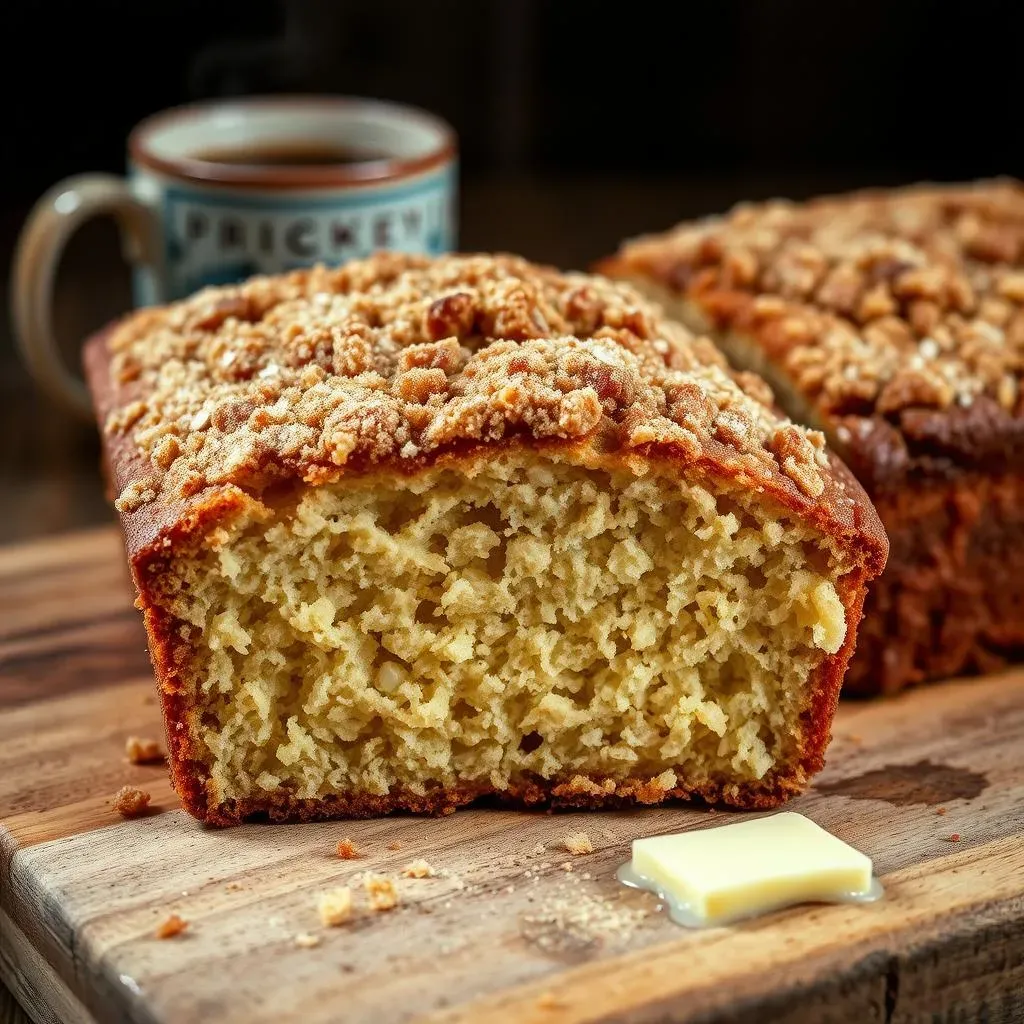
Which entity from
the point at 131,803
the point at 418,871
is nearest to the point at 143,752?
the point at 131,803

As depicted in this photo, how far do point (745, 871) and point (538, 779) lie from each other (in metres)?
0.48

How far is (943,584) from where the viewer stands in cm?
339

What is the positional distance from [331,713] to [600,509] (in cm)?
57

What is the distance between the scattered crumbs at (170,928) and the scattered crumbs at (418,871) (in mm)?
364

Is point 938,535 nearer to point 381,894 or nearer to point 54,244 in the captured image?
point 381,894

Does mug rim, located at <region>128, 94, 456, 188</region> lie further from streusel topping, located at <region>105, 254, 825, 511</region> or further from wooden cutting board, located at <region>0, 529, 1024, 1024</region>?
wooden cutting board, located at <region>0, 529, 1024, 1024</region>

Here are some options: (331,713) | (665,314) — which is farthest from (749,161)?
(331,713)

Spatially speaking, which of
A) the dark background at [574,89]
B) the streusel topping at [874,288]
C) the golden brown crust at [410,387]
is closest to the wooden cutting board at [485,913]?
the golden brown crust at [410,387]

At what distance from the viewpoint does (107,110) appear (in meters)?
6.14

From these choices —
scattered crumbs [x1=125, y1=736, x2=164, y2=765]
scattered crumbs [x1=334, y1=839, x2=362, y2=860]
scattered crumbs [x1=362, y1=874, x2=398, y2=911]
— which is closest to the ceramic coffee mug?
scattered crumbs [x1=125, y1=736, x2=164, y2=765]

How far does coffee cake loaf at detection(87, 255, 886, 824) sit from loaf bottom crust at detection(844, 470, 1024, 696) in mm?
399

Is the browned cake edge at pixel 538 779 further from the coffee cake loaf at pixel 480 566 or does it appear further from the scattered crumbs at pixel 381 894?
the scattered crumbs at pixel 381 894

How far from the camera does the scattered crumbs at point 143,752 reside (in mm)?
3053

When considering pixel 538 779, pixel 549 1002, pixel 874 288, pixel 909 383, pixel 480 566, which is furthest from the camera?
pixel 874 288
